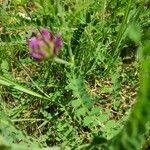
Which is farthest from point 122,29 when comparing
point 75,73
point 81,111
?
point 81,111

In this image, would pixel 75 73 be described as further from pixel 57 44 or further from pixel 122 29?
pixel 122 29

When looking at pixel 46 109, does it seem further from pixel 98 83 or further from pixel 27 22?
pixel 27 22

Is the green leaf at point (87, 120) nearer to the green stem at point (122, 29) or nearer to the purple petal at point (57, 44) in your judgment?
the purple petal at point (57, 44)

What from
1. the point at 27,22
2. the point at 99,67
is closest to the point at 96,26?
the point at 99,67

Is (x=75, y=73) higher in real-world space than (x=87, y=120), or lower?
higher

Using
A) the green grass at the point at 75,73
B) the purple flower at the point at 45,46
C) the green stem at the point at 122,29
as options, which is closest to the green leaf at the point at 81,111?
the green grass at the point at 75,73
